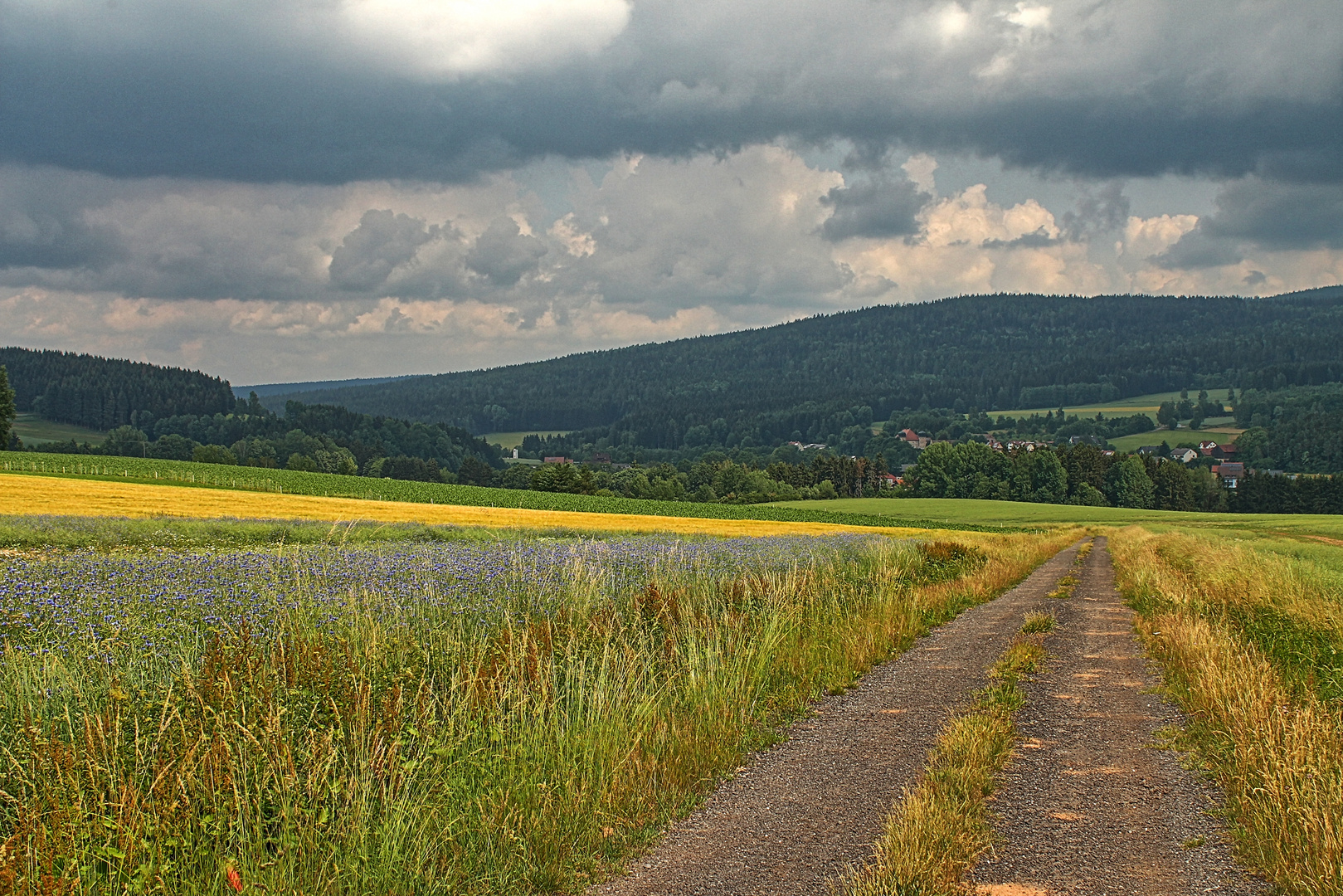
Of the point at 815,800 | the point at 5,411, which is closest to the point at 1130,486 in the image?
the point at 5,411

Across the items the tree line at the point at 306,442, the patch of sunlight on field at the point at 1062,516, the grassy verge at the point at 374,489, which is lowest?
the patch of sunlight on field at the point at 1062,516

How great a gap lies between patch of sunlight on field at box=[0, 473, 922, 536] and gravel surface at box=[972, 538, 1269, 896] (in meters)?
30.4

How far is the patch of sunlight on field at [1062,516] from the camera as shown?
73562 millimetres

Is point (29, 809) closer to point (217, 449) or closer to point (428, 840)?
point (428, 840)

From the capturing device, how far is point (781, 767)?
755cm

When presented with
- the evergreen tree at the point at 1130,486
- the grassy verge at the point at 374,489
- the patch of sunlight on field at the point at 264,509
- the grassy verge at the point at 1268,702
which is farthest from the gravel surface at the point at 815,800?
the evergreen tree at the point at 1130,486

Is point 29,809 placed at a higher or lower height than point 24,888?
higher

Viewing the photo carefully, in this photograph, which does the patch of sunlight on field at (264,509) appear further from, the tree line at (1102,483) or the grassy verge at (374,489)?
the tree line at (1102,483)

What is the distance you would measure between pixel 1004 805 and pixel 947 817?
0.82 meters

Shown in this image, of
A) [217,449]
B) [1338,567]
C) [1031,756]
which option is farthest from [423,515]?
[217,449]

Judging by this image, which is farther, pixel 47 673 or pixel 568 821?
pixel 47 673

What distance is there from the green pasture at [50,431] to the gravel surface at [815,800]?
200477mm

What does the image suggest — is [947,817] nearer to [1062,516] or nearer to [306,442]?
[1062,516]

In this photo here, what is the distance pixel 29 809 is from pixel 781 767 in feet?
16.8
